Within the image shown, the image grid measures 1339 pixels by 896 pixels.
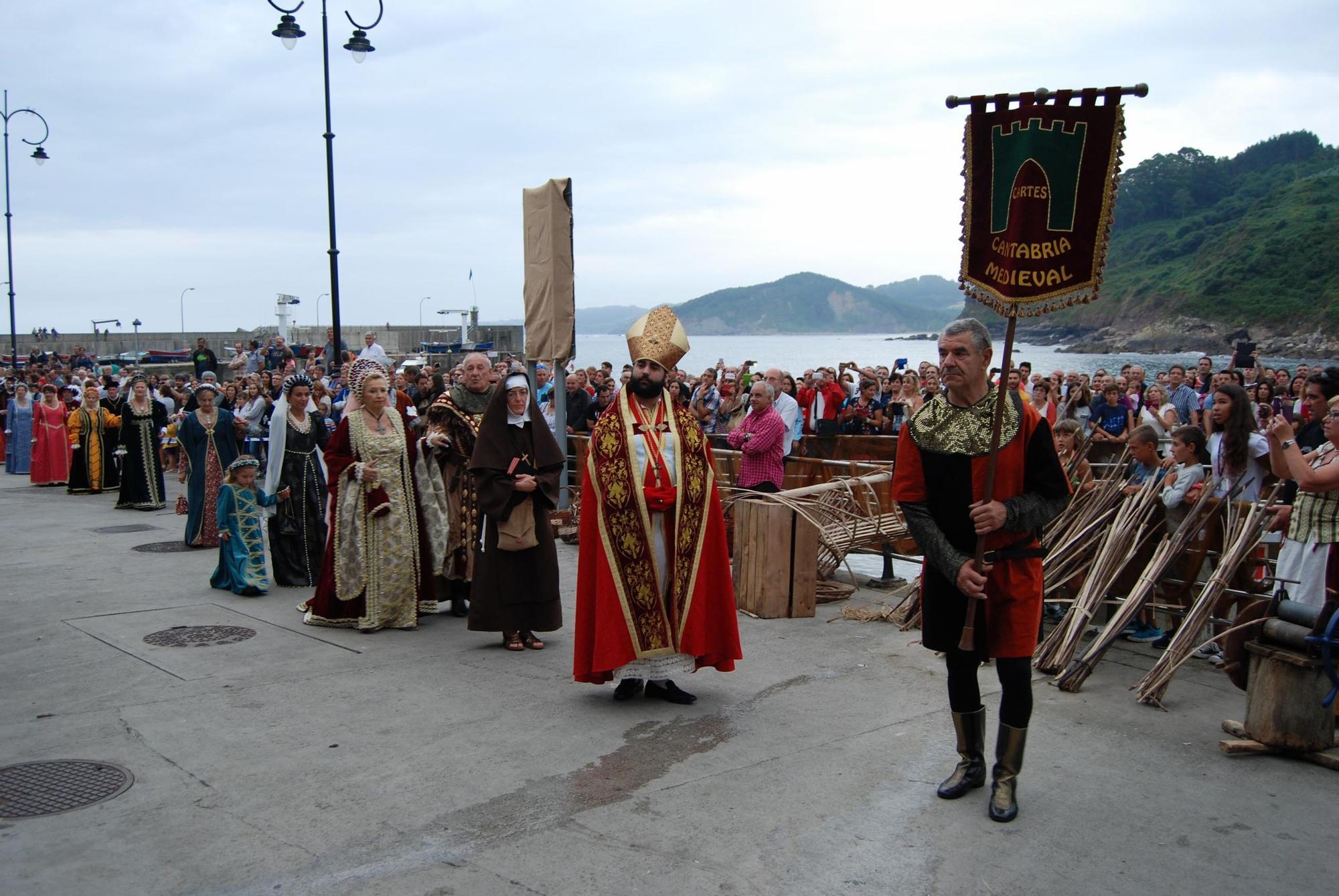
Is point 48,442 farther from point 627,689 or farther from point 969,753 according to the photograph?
point 969,753

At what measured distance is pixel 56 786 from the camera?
5.02 metres

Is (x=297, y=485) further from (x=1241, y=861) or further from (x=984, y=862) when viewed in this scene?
(x=1241, y=861)

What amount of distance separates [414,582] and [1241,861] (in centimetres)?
600

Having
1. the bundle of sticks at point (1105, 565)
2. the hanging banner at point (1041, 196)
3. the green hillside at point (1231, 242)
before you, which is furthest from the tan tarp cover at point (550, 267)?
the green hillside at point (1231, 242)

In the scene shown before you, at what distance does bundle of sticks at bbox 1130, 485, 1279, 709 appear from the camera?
6.14 m

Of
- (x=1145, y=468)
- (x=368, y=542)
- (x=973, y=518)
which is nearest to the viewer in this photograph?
(x=973, y=518)

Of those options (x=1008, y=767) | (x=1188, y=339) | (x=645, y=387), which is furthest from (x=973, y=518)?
(x=1188, y=339)

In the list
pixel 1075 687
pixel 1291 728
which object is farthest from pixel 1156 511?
pixel 1291 728

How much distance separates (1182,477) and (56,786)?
672 cm

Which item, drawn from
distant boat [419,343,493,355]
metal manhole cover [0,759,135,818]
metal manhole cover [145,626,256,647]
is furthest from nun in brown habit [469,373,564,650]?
distant boat [419,343,493,355]

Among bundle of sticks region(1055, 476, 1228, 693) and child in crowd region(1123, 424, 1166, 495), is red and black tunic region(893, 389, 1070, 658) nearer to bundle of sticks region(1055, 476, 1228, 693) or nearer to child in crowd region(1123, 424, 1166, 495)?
bundle of sticks region(1055, 476, 1228, 693)

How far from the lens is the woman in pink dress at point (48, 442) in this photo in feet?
62.8

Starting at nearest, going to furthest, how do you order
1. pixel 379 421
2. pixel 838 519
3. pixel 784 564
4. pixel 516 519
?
pixel 516 519 < pixel 784 564 < pixel 379 421 < pixel 838 519

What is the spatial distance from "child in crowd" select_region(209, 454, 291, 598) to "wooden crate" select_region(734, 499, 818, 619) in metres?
4.45
